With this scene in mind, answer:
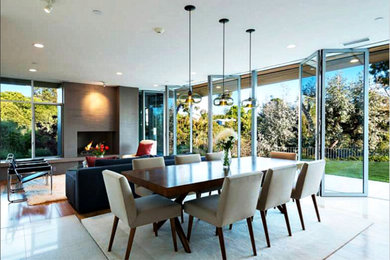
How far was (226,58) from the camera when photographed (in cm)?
473

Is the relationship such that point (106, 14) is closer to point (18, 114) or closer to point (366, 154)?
point (366, 154)

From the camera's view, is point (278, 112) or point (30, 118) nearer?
point (278, 112)

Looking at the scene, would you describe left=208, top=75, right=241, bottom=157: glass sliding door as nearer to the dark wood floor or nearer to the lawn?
the lawn

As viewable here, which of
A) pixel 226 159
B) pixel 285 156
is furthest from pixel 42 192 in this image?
pixel 285 156

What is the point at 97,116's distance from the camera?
7.56m

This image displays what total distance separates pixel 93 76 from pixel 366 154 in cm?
654

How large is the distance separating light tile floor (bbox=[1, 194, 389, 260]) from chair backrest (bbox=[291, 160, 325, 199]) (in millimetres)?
691

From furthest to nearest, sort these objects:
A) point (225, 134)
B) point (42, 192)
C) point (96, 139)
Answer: point (96, 139) → point (225, 134) → point (42, 192)

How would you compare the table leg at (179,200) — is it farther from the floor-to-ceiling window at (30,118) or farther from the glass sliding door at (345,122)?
the floor-to-ceiling window at (30,118)

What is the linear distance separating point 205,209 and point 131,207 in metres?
0.73

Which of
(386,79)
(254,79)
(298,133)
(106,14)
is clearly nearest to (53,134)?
(106,14)

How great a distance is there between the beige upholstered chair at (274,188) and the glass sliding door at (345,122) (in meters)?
2.13

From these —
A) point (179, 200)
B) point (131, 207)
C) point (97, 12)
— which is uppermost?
point (97, 12)

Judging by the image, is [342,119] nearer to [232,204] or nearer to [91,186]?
[232,204]
